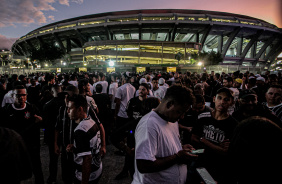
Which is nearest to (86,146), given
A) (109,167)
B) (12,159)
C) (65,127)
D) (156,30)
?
(65,127)

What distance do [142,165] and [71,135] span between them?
1.50 m

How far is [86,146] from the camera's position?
1.88 m

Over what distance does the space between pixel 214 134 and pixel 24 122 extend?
3.48 metres

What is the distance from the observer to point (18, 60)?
70.2 m

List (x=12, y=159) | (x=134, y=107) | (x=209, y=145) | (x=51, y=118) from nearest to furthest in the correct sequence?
(x=12, y=159)
(x=209, y=145)
(x=51, y=118)
(x=134, y=107)

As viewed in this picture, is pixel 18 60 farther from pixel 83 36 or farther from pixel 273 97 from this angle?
pixel 273 97

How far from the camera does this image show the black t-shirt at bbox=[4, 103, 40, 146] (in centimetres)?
270

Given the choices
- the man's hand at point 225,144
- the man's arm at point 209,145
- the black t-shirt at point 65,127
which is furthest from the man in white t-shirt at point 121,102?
the man's hand at point 225,144

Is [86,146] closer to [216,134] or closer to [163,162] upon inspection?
[163,162]

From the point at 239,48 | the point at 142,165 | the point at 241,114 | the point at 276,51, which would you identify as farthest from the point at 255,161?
the point at 276,51

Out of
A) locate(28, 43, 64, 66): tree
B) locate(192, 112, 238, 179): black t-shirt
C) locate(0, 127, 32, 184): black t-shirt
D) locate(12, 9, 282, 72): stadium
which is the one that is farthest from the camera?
locate(28, 43, 64, 66): tree

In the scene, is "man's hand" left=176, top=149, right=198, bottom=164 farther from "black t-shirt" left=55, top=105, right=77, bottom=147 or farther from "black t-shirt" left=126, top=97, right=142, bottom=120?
"black t-shirt" left=126, top=97, right=142, bottom=120

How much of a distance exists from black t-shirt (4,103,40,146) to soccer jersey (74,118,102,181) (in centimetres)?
143

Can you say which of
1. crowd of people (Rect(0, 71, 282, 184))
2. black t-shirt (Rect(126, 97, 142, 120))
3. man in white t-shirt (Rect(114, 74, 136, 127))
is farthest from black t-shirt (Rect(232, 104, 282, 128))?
man in white t-shirt (Rect(114, 74, 136, 127))
